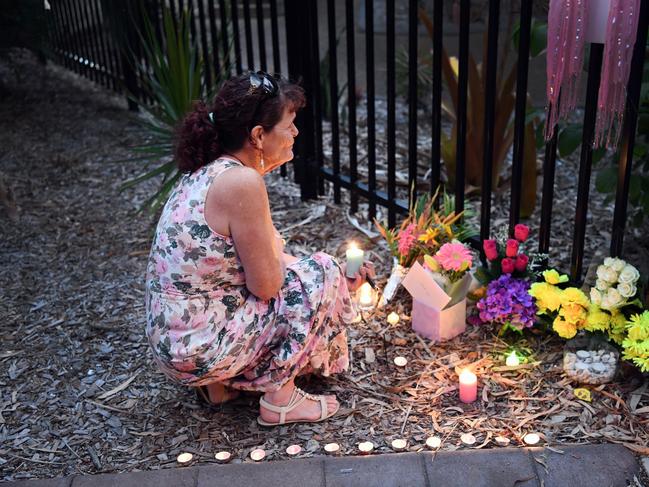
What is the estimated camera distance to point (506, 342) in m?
2.94

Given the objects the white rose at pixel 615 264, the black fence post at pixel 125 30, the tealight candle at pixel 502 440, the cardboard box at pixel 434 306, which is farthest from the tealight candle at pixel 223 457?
the black fence post at pixel 125 30

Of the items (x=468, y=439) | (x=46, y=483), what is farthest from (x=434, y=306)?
(x=46, y=483)

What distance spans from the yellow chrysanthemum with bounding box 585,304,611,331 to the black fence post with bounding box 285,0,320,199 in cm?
180

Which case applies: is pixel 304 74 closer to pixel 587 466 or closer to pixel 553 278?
pixel 553 278

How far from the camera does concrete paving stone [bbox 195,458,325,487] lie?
7.44ft

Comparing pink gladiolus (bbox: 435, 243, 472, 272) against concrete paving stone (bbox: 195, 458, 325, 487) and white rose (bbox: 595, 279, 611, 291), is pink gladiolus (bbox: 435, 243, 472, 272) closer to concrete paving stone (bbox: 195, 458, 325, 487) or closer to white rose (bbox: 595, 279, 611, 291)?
white rose (bbox: 595, 279, 611, 291)

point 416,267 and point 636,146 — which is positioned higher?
point 636,146

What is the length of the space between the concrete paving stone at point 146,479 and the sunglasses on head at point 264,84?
1144 mm

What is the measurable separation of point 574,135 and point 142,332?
1871 mm

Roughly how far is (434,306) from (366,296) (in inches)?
15.2

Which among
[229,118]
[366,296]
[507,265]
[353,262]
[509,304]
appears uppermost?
[229,118]

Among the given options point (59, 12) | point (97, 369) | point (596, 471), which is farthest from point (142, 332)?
point (59, 12)

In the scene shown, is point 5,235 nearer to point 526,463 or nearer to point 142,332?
point 142,332

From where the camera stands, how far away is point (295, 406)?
2.56m
